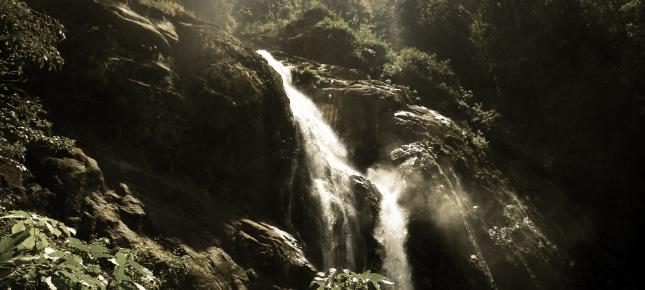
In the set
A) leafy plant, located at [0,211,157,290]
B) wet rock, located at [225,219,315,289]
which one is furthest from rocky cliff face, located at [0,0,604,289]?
leafy plant, located at [0,211,157,290]

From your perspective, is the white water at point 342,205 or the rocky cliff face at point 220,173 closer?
the rocky cliff face at point 220,173

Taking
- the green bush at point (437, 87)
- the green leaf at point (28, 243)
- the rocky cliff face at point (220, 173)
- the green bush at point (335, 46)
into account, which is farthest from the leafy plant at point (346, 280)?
the green bush at point (335, 46)

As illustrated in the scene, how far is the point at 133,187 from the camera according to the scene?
11.7 m

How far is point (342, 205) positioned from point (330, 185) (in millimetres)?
805

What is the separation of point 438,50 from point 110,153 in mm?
27901

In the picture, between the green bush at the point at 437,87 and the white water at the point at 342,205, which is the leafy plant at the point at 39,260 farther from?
the green bush at the point at 437,87

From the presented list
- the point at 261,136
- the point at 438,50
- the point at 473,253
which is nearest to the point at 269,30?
the point at 438,50

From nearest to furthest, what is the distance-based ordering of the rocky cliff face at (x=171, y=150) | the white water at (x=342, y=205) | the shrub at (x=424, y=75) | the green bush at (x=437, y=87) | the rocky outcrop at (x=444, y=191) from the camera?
the rocky cliff face at (x=171, y=150)
the white water at (x=342, y=205)
the rocky outcrop at (x=444, y=191)
the green bush at (x=437, y=87)
the shrub at (x=424, y=75)

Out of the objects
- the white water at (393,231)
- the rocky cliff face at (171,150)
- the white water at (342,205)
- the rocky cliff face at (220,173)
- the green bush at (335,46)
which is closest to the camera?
the rocky cliff face at (171,150)

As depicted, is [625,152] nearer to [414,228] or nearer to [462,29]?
[462,29]

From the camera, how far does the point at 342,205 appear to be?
15.6 meters

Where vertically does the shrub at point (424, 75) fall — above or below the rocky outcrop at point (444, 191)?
above

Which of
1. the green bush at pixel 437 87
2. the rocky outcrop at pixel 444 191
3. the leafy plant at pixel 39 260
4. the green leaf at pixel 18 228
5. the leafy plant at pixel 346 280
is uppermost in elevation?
the green bush at pixel 437 87

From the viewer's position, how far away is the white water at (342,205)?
14.6 metres
